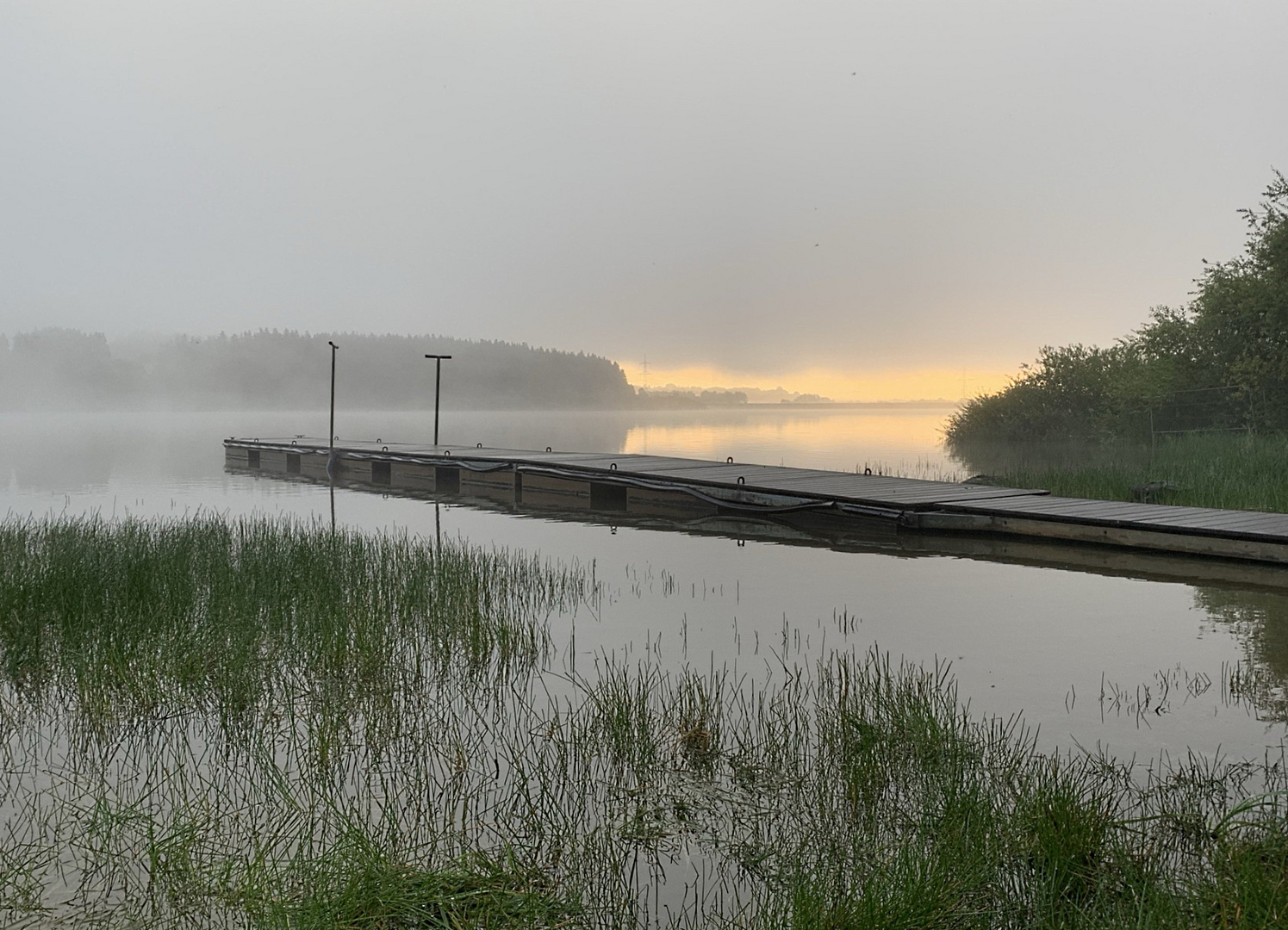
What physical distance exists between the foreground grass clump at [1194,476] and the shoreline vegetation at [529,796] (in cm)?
939

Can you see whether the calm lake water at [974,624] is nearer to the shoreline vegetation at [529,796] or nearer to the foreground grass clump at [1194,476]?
the shoreline vegetation at [529,796]

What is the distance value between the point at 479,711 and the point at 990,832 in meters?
3.04

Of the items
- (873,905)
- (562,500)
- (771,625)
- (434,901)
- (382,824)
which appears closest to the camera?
(873,905)

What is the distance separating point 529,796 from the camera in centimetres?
435

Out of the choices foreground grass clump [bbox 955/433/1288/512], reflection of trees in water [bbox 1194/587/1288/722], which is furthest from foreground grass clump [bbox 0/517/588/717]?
foreground grass clump [bbox 955/433/1288/512]

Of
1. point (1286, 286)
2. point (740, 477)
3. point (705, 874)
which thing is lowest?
point (705, 874)

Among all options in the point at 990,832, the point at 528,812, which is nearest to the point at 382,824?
the point at 528,812

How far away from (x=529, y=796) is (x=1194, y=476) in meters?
14.6

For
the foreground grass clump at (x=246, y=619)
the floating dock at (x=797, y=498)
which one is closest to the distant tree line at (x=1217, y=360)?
the floating dock at (x=797, y=498)

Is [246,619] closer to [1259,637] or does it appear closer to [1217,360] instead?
[1259,637]

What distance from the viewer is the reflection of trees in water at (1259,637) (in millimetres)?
6013

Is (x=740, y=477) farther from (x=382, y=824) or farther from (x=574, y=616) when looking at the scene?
(x=382, y=824)

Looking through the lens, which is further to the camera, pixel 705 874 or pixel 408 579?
pixel 408 579

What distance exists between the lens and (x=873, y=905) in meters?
3.12
